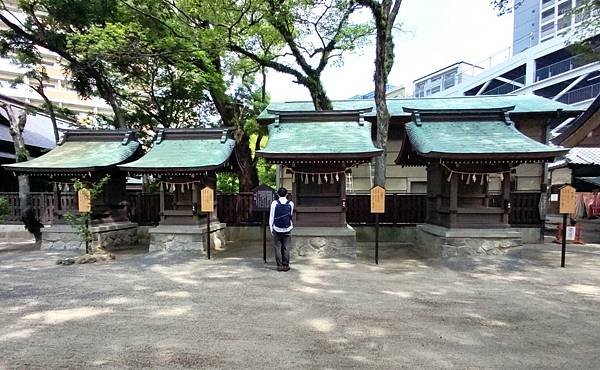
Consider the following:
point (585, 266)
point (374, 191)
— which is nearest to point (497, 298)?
point (374, 191)

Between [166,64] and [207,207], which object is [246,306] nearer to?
[207,207]

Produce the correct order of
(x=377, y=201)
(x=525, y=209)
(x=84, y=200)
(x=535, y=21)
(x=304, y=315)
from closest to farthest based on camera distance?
(x=304, y=315) → (x=377, y=201) → (x=84, y=200) → (x=525, y=209) → (x=535, y=21)

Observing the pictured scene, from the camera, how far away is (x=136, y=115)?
2050cm

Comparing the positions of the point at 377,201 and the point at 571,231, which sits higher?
the point at 377,201

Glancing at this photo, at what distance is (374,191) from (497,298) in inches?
157

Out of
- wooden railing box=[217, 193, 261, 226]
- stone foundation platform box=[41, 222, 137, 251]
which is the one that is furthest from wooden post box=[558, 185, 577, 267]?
stone foundation platform box=[41, 222, 137, 251]

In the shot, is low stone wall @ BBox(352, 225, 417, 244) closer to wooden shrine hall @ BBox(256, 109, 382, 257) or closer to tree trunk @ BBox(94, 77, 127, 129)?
wooden shrine hall @ BBox(256, 109, 382, 257)

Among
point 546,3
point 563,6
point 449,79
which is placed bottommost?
point 449,79

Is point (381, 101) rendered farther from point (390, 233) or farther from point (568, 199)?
point (568, 199)

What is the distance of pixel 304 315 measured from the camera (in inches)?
223

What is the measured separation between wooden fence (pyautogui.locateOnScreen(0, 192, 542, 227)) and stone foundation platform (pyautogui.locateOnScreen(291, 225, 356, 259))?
3.98 m

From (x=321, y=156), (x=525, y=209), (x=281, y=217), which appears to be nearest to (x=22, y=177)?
(x=281, y=217)

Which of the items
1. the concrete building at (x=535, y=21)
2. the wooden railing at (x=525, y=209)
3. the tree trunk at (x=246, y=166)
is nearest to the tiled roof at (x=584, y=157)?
the wooden railing at (x=525, y=209)

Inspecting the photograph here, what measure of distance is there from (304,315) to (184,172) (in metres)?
6.97
